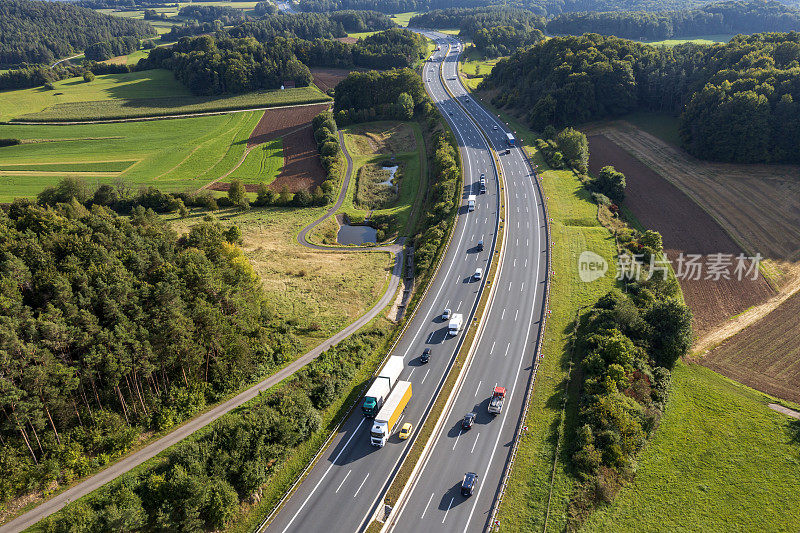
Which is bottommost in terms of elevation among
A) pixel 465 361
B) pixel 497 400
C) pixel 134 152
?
pixel 497 400

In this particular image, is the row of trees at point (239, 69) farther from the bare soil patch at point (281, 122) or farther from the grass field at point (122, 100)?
the bare soil patch at point (281, 122)

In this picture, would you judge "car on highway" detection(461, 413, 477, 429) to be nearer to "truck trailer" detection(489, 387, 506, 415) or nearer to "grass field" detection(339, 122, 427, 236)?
"truck trailer" detection(489, 387, 506, 415)

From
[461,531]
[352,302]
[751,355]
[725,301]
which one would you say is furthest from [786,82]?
[461,531]

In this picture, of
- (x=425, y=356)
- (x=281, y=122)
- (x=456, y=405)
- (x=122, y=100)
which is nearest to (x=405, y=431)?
(x=456, y=405)

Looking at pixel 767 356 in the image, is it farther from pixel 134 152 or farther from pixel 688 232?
pixel 134 152

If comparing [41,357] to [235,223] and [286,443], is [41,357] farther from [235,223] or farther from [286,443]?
[235,223]

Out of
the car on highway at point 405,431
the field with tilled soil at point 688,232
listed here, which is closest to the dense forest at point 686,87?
the field with tilled soil at point 688,232

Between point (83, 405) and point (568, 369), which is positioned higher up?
point (83, 405)

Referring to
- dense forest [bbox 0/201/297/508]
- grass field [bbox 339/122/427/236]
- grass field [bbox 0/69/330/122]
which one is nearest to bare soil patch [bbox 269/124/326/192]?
grass field [bbox 339/122/427/236]
